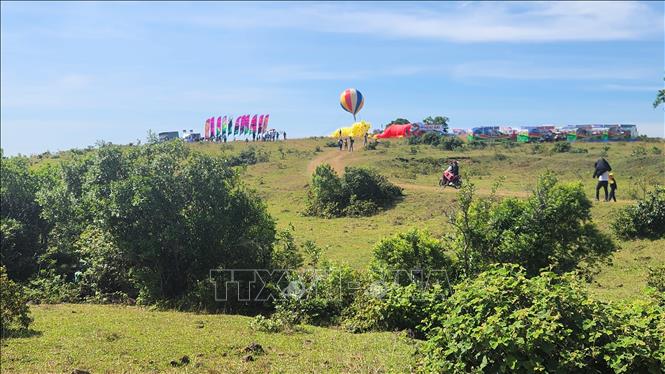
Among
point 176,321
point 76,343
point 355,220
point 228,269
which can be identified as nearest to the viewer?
point 76,343

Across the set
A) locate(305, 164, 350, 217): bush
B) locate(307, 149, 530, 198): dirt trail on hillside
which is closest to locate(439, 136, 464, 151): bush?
locate(307, 149, 530, 198): dirt trail on hillside

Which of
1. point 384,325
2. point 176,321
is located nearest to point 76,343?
point 176,321

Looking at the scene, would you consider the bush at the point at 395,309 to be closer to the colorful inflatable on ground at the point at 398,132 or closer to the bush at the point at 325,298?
the bush at the point at 325,298

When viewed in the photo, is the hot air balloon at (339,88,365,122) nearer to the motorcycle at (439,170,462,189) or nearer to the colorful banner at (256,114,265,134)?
the colorful banner at (256,114,265,134)

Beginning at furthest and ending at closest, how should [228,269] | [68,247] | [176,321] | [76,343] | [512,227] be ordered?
[68,247]
[228,269]
[512,227]
[176,321]
[76,343]

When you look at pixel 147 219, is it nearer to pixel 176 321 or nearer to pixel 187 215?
pixel 187 215

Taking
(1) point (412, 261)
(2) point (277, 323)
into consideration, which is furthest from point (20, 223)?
(1) point (412, 261)

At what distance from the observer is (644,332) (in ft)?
23.9

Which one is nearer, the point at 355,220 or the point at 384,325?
the point at 384,325

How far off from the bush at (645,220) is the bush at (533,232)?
4.41 meters

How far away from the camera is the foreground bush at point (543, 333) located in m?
7.03

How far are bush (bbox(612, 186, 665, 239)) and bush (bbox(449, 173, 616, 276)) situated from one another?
4409 mm

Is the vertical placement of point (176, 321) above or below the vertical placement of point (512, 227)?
below

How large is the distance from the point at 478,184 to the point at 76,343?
2794cm
